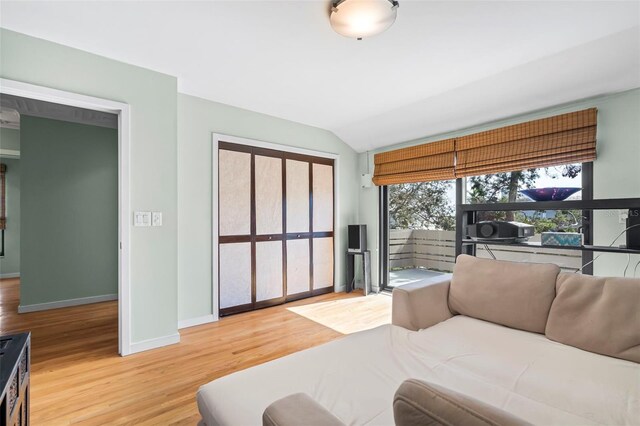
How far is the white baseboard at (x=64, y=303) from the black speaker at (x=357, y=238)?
3.53 metres

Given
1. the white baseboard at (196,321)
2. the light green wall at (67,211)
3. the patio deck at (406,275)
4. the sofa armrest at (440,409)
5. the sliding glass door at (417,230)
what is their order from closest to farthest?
the sofa armrest at (440,409)
the white baseboard at (196,321)
the light green wall at (67,211)
the sliding glass door at (417,230)
the patio deck at (406,275)

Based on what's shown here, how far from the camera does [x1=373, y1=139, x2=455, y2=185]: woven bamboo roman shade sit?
3.61 meters

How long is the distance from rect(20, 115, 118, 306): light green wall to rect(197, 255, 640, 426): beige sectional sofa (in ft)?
12.8

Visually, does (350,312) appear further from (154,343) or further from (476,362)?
(476,362)

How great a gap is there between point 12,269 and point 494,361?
8116mm

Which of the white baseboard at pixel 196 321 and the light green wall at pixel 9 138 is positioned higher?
the light green wall at pixel 9 138

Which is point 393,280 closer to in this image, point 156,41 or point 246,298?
point 246,298

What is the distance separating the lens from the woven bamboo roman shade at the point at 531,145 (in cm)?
259

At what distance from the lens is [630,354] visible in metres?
1.39

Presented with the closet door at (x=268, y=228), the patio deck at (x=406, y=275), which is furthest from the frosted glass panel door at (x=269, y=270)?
the patio deck at (x=406, y=275)

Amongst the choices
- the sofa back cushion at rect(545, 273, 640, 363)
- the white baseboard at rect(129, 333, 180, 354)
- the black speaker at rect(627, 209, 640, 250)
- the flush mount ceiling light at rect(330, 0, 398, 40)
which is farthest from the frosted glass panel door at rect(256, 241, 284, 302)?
the black speaker at rect(627, 209, 640, 250)

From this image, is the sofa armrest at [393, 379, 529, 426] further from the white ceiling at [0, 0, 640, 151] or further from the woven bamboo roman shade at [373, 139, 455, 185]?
the woven bamboo roman shade at [373, 139, 455, 185]

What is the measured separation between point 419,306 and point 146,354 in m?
2.28

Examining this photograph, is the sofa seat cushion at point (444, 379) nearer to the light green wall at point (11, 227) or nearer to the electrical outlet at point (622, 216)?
the electrical outlet at point (622, 216)
